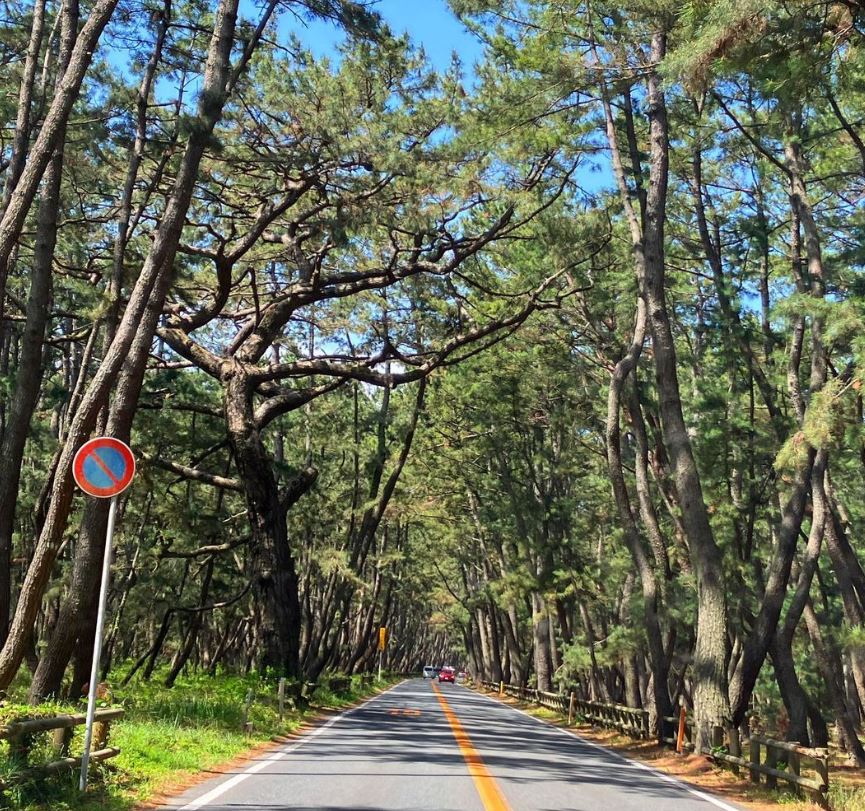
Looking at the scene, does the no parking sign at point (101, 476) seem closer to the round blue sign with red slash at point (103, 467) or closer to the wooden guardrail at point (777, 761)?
the round blue sign with red slash at point (103, 467)

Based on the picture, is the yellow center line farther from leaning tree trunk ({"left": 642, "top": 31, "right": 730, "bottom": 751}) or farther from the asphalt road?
leaning tree trunk ({"left": 642, "top": 31, "right": 730, "bottom": 751})

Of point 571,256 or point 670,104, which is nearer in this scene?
point 670,104

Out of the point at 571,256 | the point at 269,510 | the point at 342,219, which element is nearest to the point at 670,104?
the point at 571,256

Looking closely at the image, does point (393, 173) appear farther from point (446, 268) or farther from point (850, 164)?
point (850, 164)

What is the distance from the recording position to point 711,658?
1388 centimetres

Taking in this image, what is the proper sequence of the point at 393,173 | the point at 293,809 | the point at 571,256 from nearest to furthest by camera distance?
the point at 293,809, the point at 393,173, the point at 571,256

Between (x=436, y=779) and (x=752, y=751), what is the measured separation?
4909 mm

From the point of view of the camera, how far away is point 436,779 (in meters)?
9.66

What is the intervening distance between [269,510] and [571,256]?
8.82m

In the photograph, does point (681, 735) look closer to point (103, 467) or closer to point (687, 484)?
point (687, 484)

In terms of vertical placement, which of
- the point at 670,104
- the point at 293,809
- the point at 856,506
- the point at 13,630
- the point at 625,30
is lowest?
the point at 293,809

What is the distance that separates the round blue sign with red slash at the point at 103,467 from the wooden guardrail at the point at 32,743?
1937 millimetres

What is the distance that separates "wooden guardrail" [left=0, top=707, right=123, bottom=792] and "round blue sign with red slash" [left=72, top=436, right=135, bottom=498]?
6.35 feet

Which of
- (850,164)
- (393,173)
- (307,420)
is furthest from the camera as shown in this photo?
(307,420)
